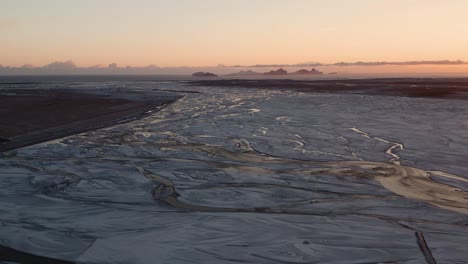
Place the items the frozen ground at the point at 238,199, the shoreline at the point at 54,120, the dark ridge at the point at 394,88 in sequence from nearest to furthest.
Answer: the frozen ground at the point at 238,199 → the shoreline at the point at 54,120 → the dark ridge at the point at 394,88

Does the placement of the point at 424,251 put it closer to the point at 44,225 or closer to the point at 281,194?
the point at 281,194

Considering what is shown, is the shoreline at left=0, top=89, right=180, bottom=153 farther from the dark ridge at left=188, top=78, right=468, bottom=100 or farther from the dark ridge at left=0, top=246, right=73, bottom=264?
the dark ridge at left=188, top=78, right=468, bottom=100

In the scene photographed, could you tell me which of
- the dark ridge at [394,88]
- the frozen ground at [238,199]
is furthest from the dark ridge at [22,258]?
the dark ridge at [394,88]

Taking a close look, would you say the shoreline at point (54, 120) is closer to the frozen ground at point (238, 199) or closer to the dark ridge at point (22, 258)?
the frozen ground at point (238, 199)

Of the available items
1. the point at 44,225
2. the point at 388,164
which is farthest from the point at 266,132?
the point at 44,225

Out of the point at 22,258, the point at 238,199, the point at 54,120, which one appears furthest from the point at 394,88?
the point at 22,258

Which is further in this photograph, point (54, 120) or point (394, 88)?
point (394, 88)

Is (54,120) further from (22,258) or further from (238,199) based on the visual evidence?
(22,258)
